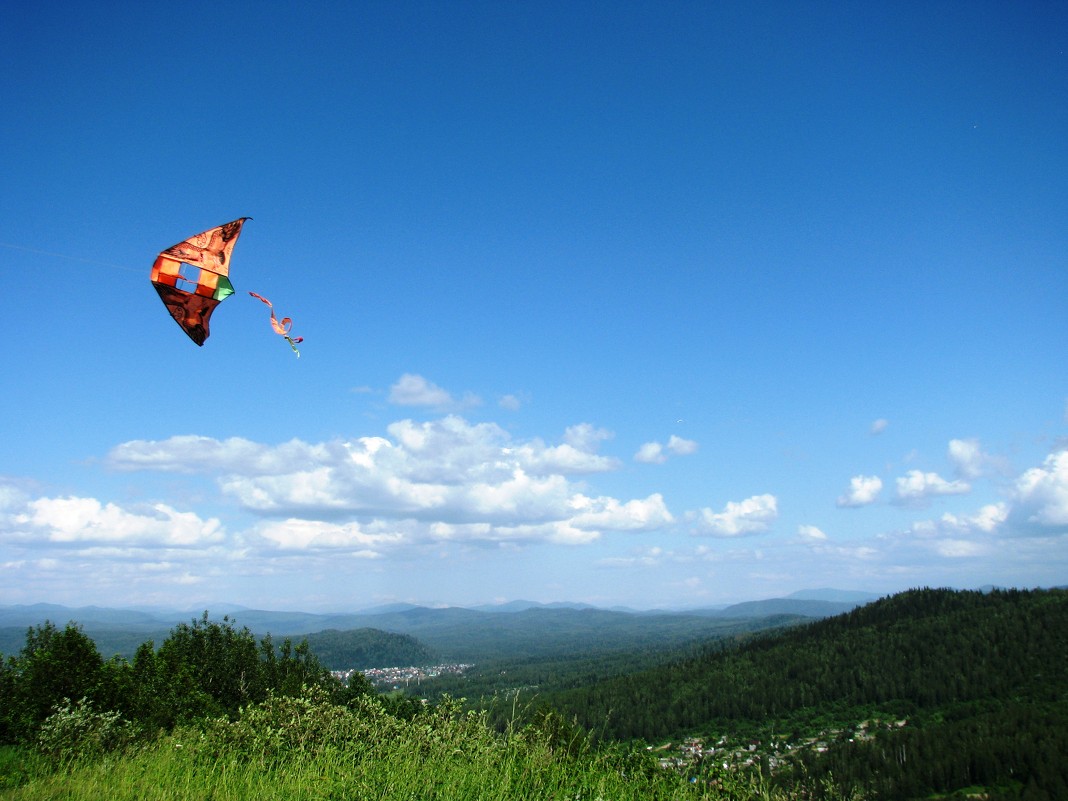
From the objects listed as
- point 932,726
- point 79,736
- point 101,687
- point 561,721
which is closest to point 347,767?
point 79,736

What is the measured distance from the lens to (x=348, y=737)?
40.6ft

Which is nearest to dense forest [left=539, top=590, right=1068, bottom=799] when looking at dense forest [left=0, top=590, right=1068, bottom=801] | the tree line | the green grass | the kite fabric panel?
dense forest [left=0, top=590, right=1068, bottom=801]

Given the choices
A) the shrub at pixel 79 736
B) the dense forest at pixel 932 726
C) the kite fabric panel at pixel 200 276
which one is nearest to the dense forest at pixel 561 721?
the shrub at pixel 79 736

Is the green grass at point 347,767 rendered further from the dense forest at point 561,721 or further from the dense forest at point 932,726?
the dense forest at point 932,726

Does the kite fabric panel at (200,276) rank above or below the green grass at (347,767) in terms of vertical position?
above

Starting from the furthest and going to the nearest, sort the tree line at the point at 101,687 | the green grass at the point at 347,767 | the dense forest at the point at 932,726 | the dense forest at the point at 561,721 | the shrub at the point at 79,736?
the dense forest at the point at 932,726, the tree line at the point at 101,687, the shrub at the point at 79,736, the dense forest at the point at 561,721, the green grass at the point at 347,767

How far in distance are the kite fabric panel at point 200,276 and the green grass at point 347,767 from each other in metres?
8.64

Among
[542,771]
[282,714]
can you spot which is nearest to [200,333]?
[282,714]

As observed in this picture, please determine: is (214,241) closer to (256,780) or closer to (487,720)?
(256,780)

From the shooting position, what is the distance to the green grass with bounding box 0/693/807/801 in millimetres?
9156

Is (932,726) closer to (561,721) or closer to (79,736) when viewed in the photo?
(561,721)

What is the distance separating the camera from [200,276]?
44.3 feet

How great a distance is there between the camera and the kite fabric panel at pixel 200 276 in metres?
13.2

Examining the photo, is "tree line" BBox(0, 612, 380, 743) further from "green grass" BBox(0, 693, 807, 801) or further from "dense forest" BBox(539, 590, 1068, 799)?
"dense forest" BBox(539, 590, 1068, 799)
